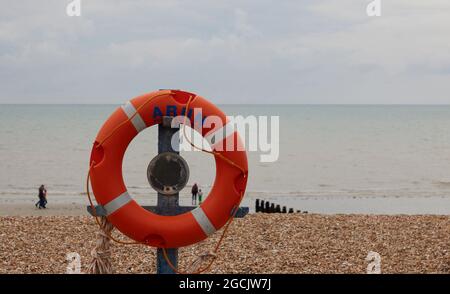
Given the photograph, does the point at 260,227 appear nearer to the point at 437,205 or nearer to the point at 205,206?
the point at 205,206

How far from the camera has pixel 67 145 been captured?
1922 inches

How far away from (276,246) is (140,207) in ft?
10.9

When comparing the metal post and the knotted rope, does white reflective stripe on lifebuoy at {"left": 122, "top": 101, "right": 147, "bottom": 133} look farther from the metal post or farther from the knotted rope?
the knotted rope

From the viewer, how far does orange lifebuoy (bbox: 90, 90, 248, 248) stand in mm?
5574

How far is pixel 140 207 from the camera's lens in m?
5.62

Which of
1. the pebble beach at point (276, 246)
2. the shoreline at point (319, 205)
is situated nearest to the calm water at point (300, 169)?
the shoreline at point (319, 205)

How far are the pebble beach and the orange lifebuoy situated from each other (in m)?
2.08

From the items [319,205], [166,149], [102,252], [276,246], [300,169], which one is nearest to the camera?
[166,149]

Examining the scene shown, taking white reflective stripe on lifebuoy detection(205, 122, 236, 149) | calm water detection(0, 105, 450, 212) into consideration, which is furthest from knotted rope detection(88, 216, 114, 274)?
calm water detection(0, 105, 450, 212)

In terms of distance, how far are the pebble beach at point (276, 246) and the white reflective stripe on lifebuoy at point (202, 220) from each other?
6.69 feet

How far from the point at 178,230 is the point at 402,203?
16.7 m

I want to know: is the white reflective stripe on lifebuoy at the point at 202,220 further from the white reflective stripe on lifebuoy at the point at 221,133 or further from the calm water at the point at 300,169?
the calm water at the point at 300,169

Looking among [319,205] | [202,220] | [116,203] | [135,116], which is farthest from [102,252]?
[319,205]

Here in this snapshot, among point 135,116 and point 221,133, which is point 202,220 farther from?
point 135,116
